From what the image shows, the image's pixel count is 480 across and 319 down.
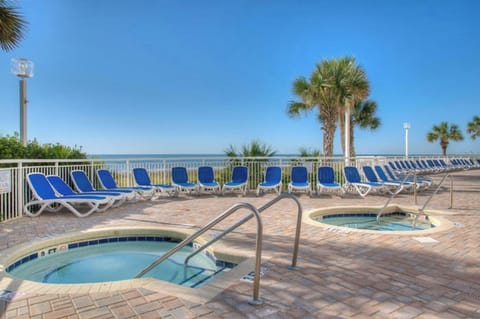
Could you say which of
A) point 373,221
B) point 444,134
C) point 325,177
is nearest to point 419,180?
point 325,177

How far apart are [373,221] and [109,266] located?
5.25m

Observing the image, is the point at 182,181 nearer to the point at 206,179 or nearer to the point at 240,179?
the point at 206,179

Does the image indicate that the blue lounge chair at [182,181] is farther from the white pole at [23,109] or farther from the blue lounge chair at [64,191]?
the white pole at [23,109]

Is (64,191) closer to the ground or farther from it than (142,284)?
farther from it

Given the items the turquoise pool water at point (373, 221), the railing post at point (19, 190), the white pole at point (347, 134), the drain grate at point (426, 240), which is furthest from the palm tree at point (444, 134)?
the railing post at point (19, 190)

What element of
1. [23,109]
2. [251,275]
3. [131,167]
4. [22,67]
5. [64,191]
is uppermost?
[22,67]

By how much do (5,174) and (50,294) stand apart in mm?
4450

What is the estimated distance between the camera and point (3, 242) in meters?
4.20

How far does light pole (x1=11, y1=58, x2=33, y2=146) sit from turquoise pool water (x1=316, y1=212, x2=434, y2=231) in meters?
7.83

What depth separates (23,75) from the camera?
26.6ft

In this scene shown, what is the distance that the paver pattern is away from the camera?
2.18 m

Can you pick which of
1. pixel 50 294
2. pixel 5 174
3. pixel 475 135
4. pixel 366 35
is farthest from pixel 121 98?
pixel 475 135

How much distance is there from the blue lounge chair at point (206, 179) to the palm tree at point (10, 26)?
568cm

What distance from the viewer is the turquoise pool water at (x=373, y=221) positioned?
19.8 ft
